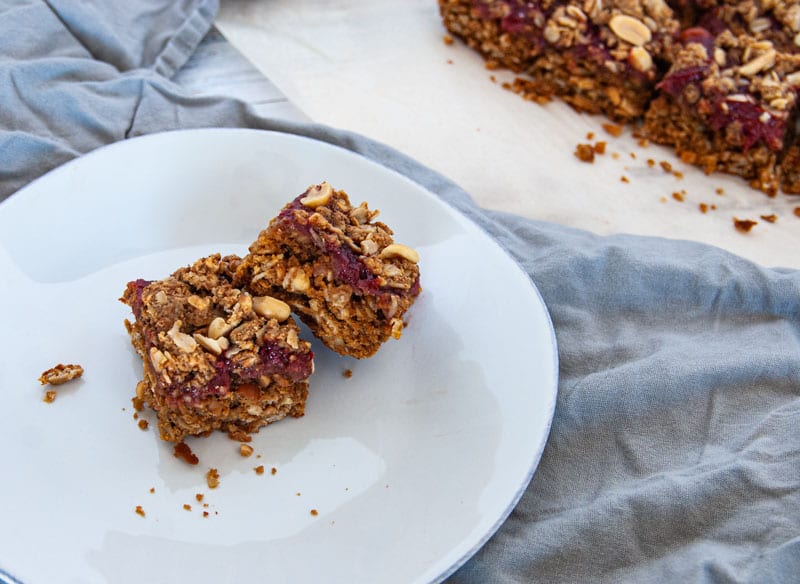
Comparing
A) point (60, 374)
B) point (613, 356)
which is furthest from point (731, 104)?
point (60, 374)

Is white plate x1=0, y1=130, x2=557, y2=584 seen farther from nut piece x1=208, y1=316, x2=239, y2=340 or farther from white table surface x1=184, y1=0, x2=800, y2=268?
white table surface x1=184, y1=0, x2=800, y2=268

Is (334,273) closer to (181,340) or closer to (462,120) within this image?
(181,340)

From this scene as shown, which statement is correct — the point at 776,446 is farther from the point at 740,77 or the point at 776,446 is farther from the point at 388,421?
the point at 740,77

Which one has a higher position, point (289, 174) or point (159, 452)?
point (289, 174)

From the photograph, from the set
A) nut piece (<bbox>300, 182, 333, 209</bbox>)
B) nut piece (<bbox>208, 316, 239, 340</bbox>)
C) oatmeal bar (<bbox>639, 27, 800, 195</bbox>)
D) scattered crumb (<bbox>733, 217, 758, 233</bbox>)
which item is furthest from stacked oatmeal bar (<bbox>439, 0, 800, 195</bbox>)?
nut piece (<bbox>208, 316, 239, 340</bbox>)

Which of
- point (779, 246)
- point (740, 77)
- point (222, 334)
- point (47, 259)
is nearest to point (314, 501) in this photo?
point (222, 334)

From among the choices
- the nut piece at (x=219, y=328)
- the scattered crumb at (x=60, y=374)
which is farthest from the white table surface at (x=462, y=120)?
the scattered crumb at (x=60, y=374)
